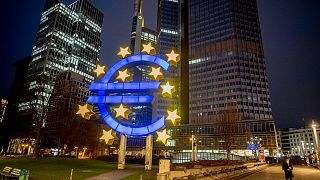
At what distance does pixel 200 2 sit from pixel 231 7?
26.3 metres

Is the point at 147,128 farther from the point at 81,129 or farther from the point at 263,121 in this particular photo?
the point at 263,121

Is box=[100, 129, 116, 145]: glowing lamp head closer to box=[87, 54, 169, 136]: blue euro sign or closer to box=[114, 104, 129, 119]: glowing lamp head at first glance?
box=[87, 54, 169, 136]: blue euro sign

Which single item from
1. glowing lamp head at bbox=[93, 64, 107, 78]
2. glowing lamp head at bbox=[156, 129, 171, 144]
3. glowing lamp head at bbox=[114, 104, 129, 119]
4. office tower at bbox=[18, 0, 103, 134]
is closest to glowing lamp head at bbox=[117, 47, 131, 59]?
glowing lamp head at bbox=[93, 64, 107, 78]

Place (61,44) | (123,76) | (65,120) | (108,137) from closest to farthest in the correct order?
(108,137), (123,76), (65,120), (61,44)

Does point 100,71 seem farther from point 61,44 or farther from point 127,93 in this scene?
point 61,44

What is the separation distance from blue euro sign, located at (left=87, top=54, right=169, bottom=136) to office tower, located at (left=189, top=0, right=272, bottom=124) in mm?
120817

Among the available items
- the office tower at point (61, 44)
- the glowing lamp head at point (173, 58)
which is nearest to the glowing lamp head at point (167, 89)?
the glowing lamp head at point (173, 58)

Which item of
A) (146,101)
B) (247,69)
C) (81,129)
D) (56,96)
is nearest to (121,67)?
(146,101)

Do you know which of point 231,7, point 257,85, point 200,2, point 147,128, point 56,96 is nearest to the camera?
point 147,128

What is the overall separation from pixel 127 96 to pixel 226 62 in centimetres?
14099

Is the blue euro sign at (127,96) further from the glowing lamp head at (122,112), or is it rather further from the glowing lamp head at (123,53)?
the glowing lamp head at (122,112)

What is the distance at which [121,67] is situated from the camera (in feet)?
70.8

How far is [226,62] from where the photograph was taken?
15225 cm

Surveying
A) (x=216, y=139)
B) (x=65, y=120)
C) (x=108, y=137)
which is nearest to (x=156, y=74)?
(x=108, y=137)
